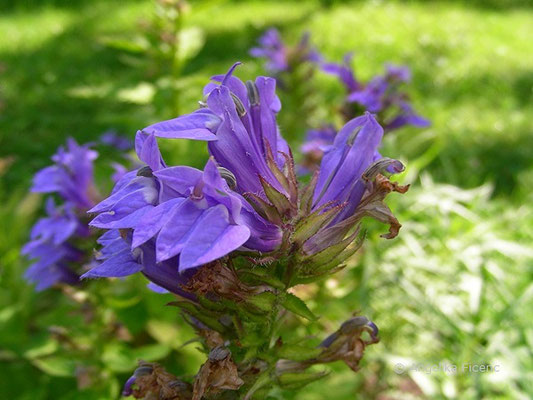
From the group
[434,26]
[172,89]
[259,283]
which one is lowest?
[434,26]

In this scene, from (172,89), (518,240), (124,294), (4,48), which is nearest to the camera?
(124,294)

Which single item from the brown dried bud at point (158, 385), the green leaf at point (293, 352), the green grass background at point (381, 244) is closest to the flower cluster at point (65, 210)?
the green grass background at point (381, 244)

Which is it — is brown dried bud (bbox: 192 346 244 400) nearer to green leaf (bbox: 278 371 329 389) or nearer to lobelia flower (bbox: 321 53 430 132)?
green leaf (bbox: 278 371 329 389)

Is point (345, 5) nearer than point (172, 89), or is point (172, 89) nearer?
point (172, 89)

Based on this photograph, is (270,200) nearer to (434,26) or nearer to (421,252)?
(421,252)

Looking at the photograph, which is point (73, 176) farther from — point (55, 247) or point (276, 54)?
point (276, 54)

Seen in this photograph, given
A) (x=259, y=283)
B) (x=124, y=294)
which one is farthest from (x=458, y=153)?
(x=259, y=283)

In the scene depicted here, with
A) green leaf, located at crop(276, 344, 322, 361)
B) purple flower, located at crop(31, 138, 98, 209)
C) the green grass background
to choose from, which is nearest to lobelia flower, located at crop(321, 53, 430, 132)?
the green grass background

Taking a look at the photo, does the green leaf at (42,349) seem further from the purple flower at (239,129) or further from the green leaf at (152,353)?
the purple flower at (239,129)
